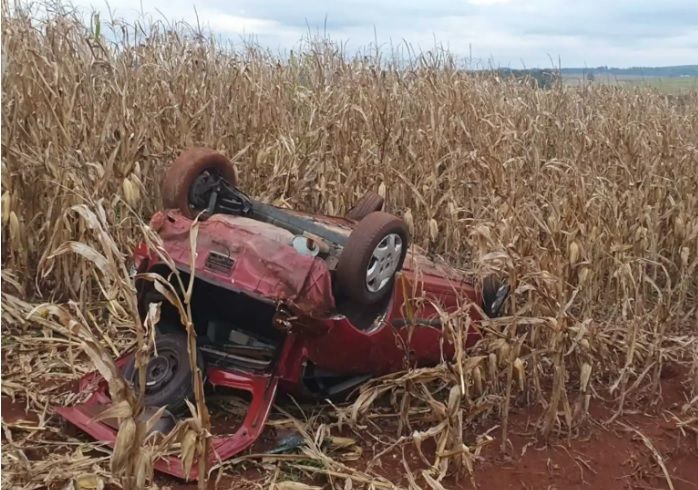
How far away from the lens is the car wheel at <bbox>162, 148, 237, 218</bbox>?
9.61 feet

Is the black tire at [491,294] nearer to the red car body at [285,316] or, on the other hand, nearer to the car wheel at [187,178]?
the red car body at [285,316]

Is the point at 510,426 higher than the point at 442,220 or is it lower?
lower

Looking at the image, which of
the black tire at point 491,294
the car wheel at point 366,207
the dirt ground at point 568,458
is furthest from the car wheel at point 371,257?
the car wheel at point 366,207

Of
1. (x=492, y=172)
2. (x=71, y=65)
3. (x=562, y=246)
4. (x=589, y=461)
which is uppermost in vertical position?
(x=71, y=65)

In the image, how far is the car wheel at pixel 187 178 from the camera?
293 centimetres

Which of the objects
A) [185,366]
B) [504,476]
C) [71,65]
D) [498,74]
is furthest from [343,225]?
[498,74]

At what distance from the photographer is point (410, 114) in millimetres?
4957

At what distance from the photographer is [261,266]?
247cm

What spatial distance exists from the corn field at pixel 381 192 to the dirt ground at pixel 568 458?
0.06m

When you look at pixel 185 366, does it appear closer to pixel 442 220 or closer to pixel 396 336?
pixel 396 336

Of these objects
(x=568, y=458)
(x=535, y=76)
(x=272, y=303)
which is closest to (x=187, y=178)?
(x=272, y=303)

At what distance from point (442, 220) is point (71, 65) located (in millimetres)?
2042

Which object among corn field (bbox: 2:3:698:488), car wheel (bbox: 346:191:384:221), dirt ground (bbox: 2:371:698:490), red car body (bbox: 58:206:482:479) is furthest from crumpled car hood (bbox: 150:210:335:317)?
car wheel (bbox: 346:191:384:221)

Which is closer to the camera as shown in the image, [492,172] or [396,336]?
[396,336]
